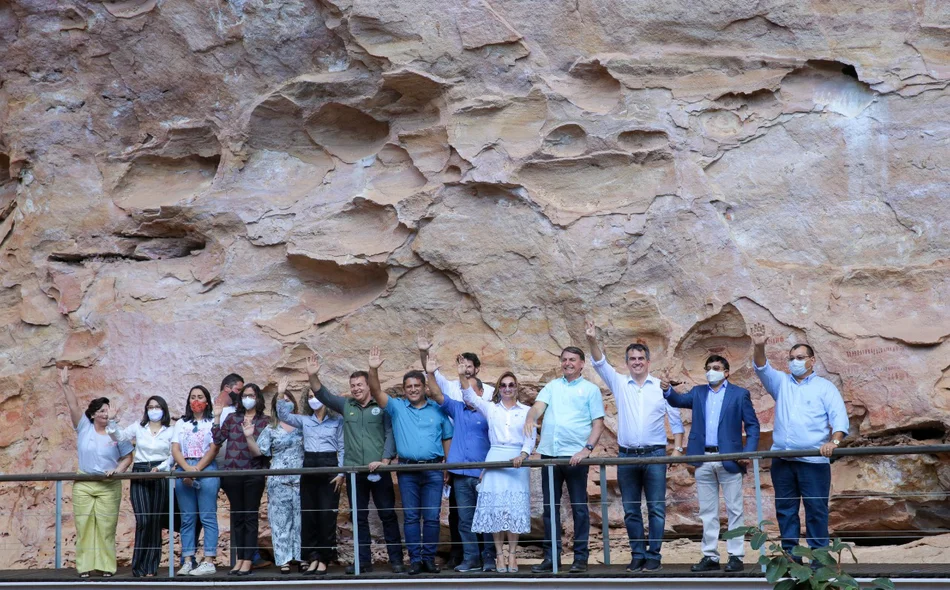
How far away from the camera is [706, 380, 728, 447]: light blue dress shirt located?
7.57 m

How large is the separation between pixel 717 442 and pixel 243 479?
329 cm

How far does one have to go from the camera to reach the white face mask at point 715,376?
7590 mm

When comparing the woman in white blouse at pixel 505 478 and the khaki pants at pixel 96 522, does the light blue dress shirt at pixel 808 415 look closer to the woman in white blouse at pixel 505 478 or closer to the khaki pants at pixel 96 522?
the woman in white blouse at pixel 505 478

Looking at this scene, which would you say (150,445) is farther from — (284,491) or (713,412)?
(713,412)

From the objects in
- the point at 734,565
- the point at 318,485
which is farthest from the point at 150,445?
the point at 734,565

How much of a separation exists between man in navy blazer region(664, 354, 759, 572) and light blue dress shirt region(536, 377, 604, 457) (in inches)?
19.8

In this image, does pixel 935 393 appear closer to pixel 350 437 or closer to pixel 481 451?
pixel 481 451

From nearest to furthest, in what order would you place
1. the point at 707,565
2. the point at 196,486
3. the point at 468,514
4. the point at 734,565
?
the point at 734,565 < the point at 707,565 < the point at 468,514 < the point at 196,486

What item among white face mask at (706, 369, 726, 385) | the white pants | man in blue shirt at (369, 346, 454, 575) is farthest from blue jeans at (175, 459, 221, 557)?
white face mask at (706, 369, 726, 385)

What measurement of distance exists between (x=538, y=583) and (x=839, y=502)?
8.71 feet

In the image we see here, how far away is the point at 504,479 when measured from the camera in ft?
25.5

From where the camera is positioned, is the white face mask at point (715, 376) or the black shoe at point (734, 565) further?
the white face mask at point (715, 376)

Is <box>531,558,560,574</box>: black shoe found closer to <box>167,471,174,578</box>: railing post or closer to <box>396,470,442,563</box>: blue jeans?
<box>396,470,442,563</box>: blue jeans

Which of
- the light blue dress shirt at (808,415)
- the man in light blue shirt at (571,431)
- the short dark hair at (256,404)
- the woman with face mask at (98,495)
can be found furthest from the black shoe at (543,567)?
the woman with face mask at (98,495)
